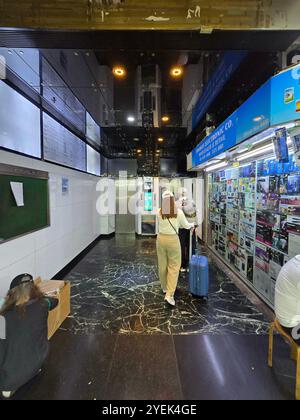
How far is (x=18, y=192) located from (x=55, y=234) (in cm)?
140

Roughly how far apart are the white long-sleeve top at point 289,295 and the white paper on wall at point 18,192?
3178 mm

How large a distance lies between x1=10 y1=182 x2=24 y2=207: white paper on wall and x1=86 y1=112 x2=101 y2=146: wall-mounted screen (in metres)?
3.49

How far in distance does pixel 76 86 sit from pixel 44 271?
435cm

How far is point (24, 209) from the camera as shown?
293cm

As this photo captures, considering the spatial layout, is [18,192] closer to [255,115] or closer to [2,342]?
[2,342]

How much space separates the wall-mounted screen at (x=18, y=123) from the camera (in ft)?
8.36

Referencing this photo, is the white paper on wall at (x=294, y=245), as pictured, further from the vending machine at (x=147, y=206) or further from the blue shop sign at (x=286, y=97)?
the vending machine at (x=147, y=206)

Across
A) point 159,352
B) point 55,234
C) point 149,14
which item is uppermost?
point 149,14

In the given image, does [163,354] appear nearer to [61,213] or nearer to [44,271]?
[44,271]

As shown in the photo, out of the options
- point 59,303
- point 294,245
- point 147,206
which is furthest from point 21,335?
point 147,206

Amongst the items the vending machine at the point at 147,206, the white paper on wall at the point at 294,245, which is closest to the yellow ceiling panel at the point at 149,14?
the white paper on wall at the point at 294,245

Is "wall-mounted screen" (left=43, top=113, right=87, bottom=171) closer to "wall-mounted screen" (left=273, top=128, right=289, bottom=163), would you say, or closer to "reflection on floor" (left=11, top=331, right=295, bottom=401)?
"reflection on floor" (left=11, top=331, right=295, bottom=401)

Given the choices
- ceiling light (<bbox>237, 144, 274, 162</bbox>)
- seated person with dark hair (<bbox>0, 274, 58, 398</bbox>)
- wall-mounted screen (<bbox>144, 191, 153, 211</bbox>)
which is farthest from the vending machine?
seated person with dark hair (<bbox>0, 274, 58, 398</bbox>)
